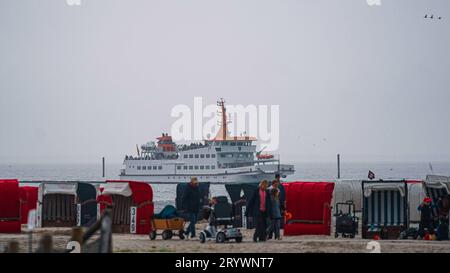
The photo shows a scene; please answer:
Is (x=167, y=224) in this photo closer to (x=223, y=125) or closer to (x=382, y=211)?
(x=382, y=211)

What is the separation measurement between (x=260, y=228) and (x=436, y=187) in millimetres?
4492

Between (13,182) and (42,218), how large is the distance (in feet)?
5.98

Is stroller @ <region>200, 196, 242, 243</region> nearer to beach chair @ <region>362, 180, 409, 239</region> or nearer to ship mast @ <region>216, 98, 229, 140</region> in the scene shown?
beach chair @ <region>362, 180, 409, 239</region>

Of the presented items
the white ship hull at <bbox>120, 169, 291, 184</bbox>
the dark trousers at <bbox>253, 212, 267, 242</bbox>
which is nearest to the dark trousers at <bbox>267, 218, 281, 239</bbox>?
the dark trousers at <bbox>253, 212, 267, 242</bbox>

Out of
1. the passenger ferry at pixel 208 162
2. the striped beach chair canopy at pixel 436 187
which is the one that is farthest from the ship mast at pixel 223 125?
the striped beach chair canopy at pixel 436 187

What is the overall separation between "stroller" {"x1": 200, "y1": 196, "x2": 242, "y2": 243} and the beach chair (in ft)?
10.9

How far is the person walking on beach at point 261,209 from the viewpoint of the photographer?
2316 cm

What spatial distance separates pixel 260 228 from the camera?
2314cm

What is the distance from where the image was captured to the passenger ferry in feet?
476

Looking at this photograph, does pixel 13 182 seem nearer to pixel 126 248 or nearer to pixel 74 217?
pixel 74 217

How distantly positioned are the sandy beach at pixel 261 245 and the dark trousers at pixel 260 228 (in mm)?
225

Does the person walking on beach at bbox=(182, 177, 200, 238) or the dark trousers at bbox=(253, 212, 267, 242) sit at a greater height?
the person walking on beach at bbox=(182, 177, 200, 238)

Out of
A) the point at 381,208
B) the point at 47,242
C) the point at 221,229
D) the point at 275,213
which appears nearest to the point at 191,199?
the point at 221,229
